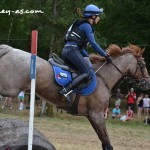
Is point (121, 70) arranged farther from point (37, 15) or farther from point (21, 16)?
point (21, 16)

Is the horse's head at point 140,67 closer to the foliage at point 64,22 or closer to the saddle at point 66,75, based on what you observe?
the saddle at point 66,75

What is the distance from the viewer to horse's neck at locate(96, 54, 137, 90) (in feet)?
33.6

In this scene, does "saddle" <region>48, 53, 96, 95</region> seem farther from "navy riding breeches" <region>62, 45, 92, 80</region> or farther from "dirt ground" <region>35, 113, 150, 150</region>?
"dirt ground" <region>35, 113, 150, 150</region>

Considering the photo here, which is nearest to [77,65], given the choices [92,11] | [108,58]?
[108,58]

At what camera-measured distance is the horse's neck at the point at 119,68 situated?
10.2m

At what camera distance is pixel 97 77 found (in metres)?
10.1

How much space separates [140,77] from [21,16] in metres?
25.0

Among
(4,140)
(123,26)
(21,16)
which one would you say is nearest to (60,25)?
(21,16)

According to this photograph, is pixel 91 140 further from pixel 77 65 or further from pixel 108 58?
pixel 77 65

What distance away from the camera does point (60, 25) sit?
101 ft

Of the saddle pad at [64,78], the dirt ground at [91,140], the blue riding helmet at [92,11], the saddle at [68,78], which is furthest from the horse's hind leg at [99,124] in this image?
the dirt ground at [91,140]

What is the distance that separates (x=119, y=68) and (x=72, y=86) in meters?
1.42

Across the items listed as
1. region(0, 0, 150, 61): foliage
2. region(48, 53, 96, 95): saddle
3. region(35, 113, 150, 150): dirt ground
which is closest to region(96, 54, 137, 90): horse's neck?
region(48, 53, 96, 95): saddle

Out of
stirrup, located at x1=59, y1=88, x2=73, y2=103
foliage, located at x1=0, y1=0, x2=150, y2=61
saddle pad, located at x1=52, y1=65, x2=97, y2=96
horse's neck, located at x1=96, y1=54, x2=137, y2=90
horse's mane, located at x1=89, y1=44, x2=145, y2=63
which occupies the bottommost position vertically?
stirrup, located at x1=59, y1=88, x2=73, y2=103
